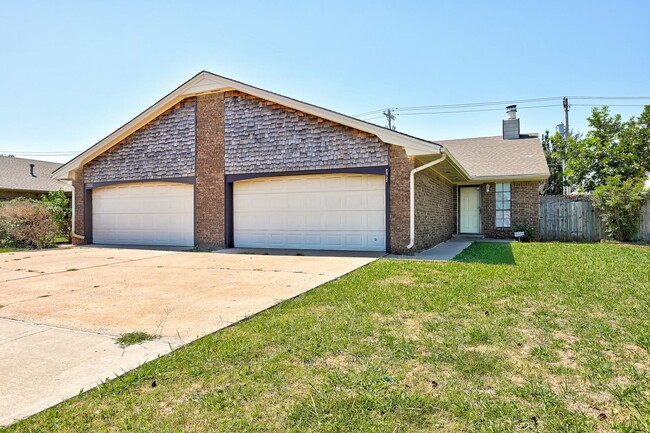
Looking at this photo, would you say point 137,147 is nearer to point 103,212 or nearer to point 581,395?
point 103,212

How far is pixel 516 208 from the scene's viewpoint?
1530cm

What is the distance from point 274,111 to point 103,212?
815cm

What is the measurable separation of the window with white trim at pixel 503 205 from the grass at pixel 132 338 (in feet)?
48.7

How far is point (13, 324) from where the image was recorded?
398 centimetres

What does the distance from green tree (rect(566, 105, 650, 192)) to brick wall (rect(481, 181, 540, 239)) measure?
21.3 feet

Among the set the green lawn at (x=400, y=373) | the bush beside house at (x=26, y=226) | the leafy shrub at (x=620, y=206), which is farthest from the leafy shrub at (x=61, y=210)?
the leafy shrub at (x=620, y=206)

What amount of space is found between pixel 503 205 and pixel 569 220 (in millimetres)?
2429

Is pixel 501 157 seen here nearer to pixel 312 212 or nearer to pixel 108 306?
pixel 312 212

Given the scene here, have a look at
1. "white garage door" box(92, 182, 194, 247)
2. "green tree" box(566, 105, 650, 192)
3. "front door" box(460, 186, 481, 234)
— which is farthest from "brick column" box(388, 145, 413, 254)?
"green tree" box(566, 105, 650, 192)

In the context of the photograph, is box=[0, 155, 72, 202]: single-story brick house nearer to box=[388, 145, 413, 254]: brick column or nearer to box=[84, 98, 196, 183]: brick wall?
box=[84, 98, 196, 183]: brick wall

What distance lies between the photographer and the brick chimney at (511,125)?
734 inches

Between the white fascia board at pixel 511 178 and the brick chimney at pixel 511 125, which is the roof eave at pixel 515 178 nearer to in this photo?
the white fascia board at pixel 511 178

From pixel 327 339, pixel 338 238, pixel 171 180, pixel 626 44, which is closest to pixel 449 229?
pixel 338 238

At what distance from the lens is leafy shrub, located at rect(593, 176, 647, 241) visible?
508 inches
